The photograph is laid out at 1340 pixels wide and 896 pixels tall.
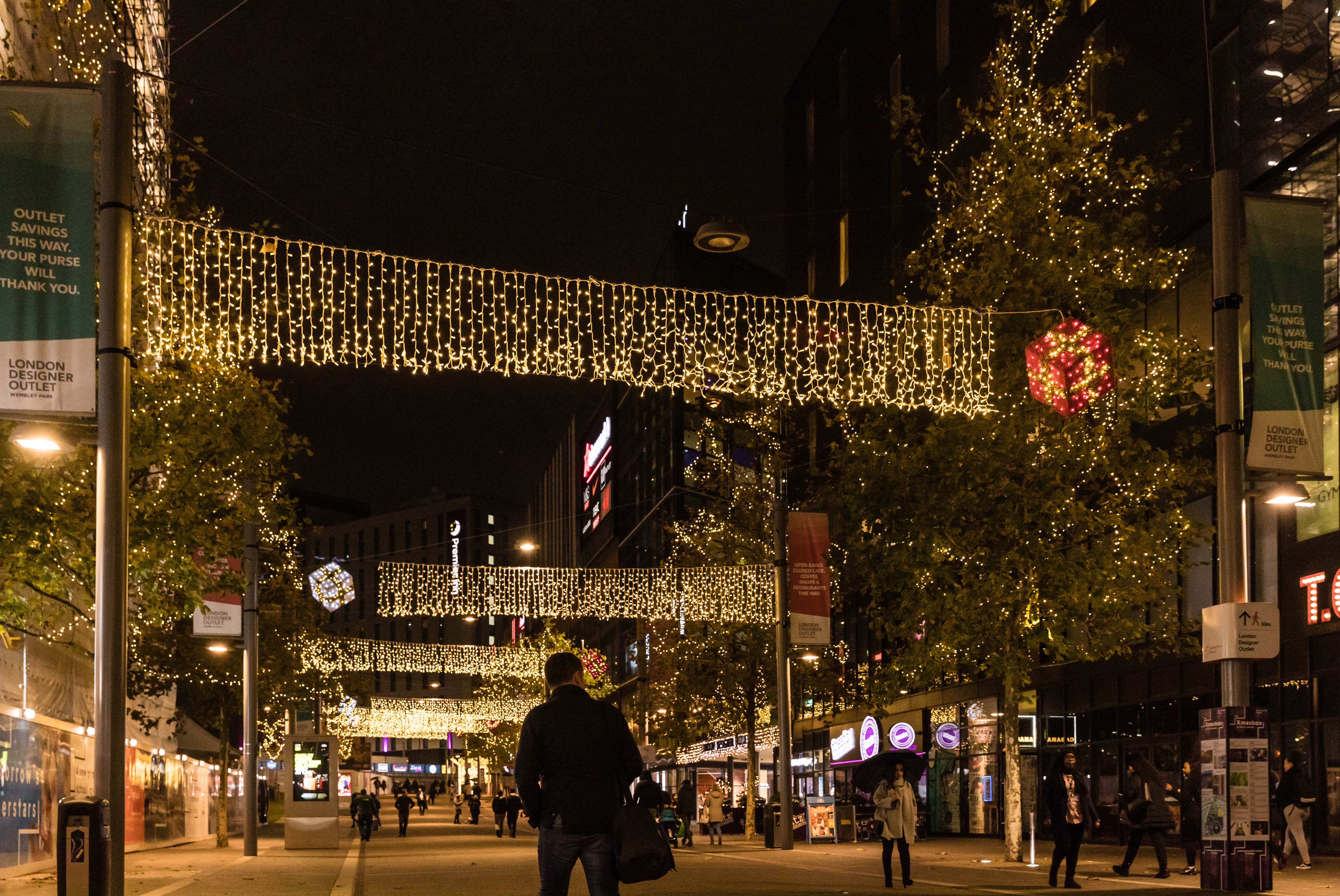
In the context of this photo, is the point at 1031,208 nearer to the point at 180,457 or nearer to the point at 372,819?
the point at 180,457

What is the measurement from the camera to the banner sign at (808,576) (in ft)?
99.9

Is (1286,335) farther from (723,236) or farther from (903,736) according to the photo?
(903,736)

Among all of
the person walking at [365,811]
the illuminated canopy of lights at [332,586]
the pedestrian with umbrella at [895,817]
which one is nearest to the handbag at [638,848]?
the pedestrian with umbrella at [895,817]

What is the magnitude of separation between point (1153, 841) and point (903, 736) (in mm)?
24955

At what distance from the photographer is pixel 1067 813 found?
57.3 ft

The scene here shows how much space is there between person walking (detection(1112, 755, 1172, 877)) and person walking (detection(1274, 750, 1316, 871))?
1.75m

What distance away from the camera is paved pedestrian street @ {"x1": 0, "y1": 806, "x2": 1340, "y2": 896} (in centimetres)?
1794

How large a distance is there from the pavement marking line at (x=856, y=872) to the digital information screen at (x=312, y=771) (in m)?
8.18

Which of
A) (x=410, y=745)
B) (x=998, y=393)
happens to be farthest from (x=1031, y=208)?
(x=410, y=745)

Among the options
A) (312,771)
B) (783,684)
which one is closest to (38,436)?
(783,684)

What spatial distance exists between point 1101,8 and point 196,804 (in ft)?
120

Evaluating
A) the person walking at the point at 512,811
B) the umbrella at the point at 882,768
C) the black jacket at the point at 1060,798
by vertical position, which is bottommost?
the person walking at the point at 512,811

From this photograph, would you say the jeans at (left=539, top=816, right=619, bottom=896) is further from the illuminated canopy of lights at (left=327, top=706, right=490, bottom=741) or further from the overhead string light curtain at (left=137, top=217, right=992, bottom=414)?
the illuminated canopy of lights at (left=327, top=706, right=490, bottom=741)

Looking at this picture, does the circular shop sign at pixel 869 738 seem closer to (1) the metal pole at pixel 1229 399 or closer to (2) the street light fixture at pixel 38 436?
(1) the metal pole at pixel 1229 399
